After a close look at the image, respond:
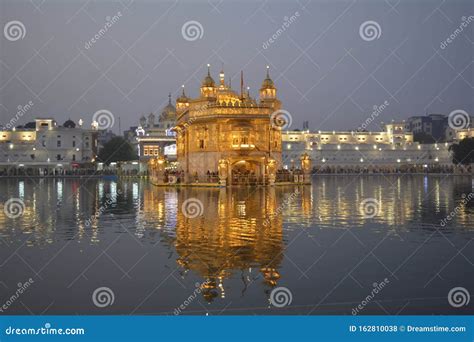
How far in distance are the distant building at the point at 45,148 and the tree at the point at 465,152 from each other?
64202 millimetres

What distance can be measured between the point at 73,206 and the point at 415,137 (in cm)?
13750

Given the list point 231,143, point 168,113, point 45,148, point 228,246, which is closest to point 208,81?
point 231,143

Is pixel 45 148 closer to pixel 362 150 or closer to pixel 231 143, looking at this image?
pixel 231 143

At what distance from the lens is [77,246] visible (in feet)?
43.7

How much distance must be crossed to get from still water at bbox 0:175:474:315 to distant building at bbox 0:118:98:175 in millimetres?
82361

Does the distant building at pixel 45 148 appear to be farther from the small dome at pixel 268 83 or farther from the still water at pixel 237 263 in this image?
the still water at pixel 237 263

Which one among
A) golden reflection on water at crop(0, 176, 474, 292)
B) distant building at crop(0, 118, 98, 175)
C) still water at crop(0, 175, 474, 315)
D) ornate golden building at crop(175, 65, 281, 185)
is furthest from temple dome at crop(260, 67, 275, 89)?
distant building at crop(0, 118, 98, 175)

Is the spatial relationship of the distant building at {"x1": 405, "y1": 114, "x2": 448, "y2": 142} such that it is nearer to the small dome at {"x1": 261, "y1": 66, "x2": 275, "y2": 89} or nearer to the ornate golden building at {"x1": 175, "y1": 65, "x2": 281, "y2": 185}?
the small dome at {"x1": 261, "y1": 66, "x2": 275, "y2": 89}

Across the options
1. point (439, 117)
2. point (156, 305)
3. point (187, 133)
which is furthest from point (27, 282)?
point (439, 117)

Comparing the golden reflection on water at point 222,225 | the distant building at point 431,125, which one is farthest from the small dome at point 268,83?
the distant building at point 431,125

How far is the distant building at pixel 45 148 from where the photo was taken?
97.0 metres

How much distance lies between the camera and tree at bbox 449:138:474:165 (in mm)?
85438

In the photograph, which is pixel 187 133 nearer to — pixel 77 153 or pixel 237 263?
pixel 237 263

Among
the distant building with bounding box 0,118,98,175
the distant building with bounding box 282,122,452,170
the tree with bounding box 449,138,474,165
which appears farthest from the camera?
the distant building with bounding box 282,122,452,170
